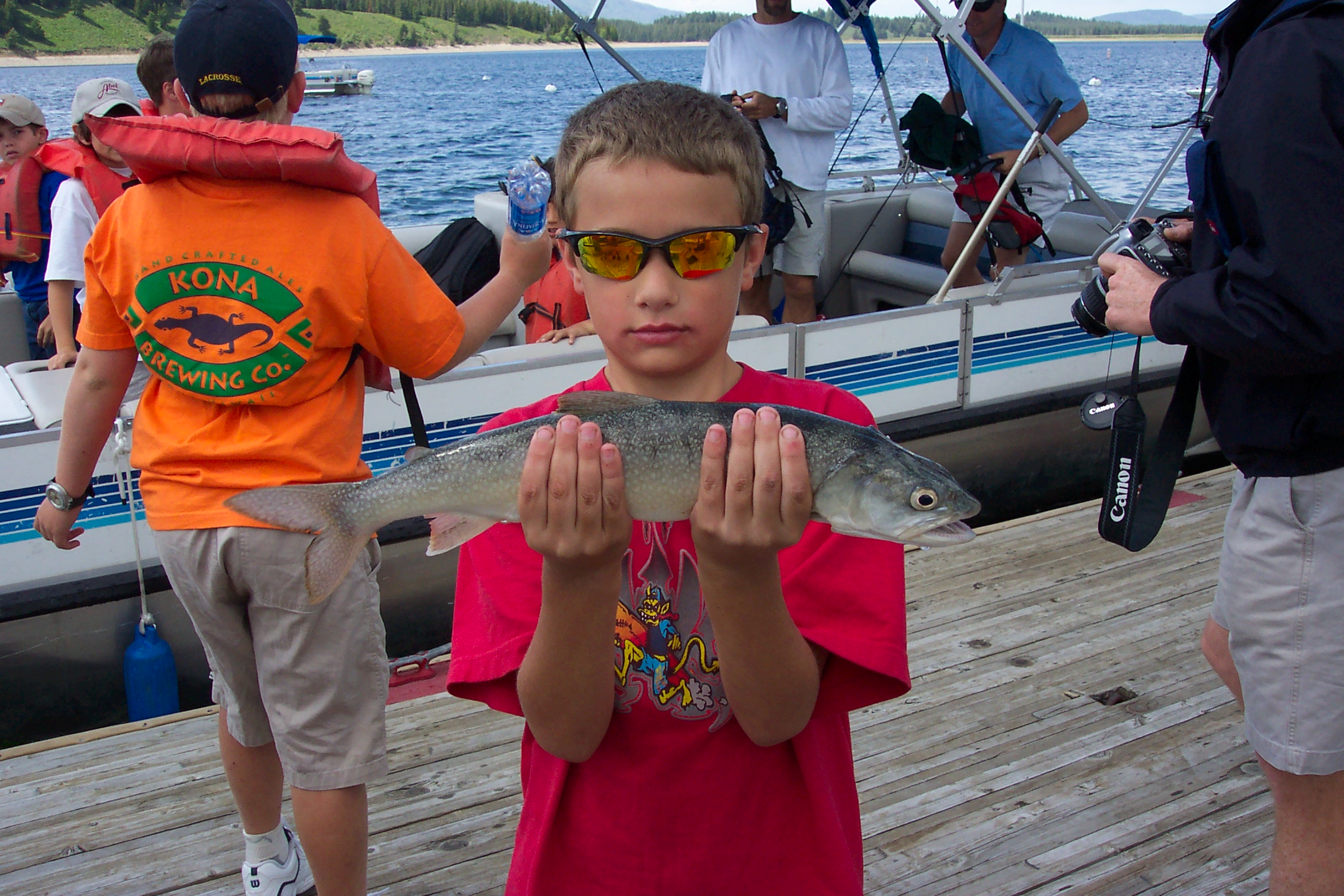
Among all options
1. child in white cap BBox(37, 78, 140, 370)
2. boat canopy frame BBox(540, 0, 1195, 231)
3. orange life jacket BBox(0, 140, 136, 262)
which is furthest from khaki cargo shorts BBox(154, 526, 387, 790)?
orange life jacket BBox(0, 140, 136, 262)

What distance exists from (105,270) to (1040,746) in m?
3.29

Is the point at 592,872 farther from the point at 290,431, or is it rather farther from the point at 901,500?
the point at 290,431

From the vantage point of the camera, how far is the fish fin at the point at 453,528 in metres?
1.50

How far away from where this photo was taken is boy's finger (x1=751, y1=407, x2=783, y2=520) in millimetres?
1298

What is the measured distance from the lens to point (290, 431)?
2410mm

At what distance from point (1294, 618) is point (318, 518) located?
205 cm

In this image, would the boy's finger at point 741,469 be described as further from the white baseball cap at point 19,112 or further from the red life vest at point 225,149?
the white baseball cap at point 19,112

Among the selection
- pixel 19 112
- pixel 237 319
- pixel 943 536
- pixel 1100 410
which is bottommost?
pixel 1100 410

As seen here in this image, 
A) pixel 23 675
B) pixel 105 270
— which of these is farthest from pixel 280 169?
pixel 23 675

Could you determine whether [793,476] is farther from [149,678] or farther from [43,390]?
[43,390]

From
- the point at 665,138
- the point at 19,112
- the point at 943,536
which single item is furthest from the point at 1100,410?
the point at 19,112

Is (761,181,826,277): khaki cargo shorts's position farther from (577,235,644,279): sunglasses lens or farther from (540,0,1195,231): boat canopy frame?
(577,235,644,279): sunglasses lens

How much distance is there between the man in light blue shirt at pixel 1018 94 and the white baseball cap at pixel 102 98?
4.90 metres

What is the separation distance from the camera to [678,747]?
63.1 inches
